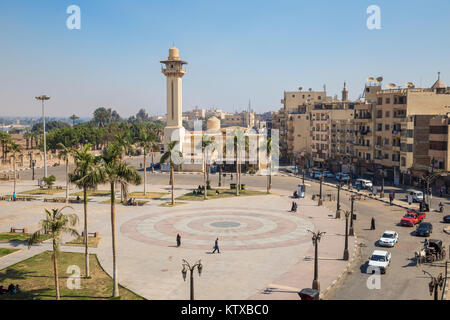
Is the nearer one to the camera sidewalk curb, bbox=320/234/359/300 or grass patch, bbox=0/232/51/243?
sidewalk curb, bbox=320/234/359/300

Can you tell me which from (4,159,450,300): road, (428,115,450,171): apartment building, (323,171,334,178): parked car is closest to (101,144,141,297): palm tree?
(4,159,450,300): road

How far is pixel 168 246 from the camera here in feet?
133

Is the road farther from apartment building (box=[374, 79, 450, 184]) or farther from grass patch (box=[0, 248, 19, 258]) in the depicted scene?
grass patch (box=[0, 248, 19, 258])

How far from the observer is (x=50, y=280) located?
31.5 m

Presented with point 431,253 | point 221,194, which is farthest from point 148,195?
point 431,253

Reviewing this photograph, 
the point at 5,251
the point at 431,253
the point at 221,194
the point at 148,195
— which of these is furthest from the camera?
the point at 221,194

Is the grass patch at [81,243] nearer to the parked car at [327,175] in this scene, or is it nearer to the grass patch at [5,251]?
the grass patch at [5,251]

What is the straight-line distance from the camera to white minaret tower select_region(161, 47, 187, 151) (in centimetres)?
9706

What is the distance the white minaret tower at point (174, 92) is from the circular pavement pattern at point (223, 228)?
43483mm

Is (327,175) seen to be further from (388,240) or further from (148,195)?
(388,240)

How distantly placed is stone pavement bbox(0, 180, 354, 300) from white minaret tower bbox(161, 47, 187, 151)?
1413 inches

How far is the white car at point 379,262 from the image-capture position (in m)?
32.8

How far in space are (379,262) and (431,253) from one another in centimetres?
579
